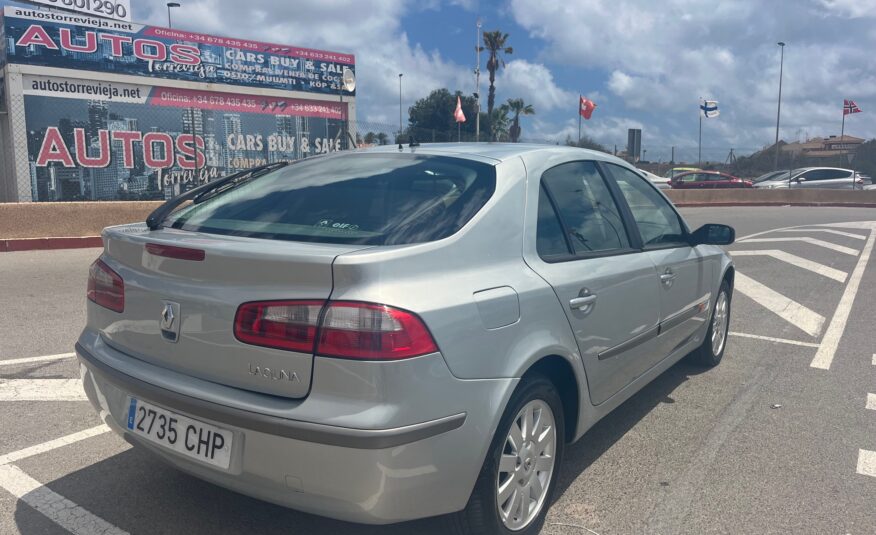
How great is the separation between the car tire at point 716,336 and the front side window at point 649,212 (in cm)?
91

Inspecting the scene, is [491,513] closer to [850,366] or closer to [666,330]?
[666,330]

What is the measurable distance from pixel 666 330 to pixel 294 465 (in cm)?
254

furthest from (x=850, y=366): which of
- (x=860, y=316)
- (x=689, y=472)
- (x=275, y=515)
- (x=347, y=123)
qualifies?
(x=347, y=123)

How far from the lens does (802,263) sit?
10.9 metres

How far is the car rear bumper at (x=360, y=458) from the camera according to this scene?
218cm

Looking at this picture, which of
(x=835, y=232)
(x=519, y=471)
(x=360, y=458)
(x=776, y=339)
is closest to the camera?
(x=360, y=458)

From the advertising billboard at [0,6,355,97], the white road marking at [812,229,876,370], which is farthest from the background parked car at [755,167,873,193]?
the white road marking at [812,229,876,370]

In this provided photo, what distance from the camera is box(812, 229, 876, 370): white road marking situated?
5.60 m

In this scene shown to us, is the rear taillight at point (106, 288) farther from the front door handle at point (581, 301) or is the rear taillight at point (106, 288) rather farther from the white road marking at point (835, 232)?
the white road marking at point (835, 232)

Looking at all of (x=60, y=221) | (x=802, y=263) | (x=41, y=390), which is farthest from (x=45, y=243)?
(x=802, y=263)

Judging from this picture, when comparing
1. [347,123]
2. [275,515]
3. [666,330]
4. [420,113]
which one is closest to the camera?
[275,515]

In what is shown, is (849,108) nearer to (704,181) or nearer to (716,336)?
(704,181)

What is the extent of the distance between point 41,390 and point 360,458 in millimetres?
3188

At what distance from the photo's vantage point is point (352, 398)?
7.19 feet
